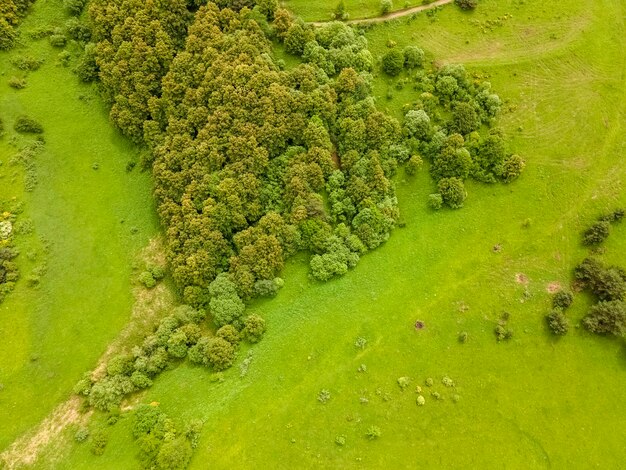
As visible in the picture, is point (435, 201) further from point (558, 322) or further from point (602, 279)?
point (602, 279)

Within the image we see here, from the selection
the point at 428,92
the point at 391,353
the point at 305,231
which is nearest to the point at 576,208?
the point at 428,92

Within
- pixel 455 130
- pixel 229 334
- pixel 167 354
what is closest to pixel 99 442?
pixel 167 354

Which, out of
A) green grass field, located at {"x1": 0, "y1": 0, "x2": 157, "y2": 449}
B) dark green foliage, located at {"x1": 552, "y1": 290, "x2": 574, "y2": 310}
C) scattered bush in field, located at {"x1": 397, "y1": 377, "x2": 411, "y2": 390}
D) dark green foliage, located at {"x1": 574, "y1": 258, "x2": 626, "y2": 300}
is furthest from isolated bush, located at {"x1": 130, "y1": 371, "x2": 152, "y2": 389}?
dark green foliage, located at {"x1": 574, "y1": 258, "x2": 626, "y2": 300}

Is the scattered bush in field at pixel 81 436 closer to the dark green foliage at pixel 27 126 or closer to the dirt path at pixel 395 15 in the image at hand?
the dark green foliage at pixel 27 126

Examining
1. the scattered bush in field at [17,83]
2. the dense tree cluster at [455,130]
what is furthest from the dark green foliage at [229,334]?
the scattered bush in field at [17,83]

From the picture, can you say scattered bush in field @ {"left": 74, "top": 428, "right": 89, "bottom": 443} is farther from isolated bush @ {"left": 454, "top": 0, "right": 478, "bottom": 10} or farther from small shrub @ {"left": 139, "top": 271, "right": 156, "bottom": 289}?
isolated bush @ {"left": 454, "top": 0, "right": 478, "bottom": 10}

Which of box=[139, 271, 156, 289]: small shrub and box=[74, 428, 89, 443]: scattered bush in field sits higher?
box=[139, 271, 156, 289]: small shrub
